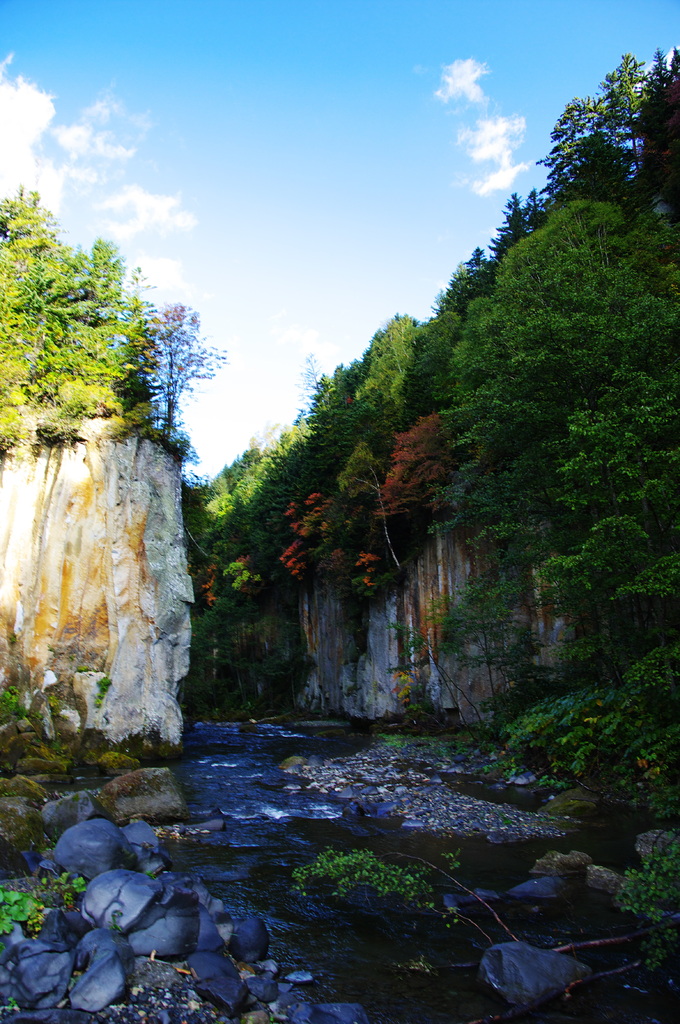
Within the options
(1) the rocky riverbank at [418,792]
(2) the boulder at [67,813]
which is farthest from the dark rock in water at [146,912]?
(1) the rocky riverbank at [418,792]

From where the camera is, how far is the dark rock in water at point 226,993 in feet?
15.0

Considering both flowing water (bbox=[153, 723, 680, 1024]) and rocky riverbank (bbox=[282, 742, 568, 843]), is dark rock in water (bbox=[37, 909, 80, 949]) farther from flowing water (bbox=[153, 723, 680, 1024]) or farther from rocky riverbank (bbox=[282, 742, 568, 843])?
rocky riverbank (bbox=[282, 742, 568, 843])

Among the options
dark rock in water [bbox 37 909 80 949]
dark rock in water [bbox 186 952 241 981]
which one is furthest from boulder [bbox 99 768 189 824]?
dark rock in water [bbox 186 952 241 981]

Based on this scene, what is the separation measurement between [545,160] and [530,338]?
20.0m

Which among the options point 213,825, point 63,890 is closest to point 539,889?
point 63,890

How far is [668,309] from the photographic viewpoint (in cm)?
1105

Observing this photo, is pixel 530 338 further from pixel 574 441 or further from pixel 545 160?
pixel 545 160

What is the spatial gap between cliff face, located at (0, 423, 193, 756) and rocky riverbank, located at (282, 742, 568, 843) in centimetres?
553

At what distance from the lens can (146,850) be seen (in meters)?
8.12

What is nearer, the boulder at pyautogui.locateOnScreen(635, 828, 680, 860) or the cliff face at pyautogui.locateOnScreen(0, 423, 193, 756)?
the boulder at pyautogui.locateOnScreen(635, 828, 680, 860)

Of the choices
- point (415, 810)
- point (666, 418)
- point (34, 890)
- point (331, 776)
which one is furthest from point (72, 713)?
point (666, 418)

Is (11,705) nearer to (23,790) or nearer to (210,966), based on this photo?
(23,790)

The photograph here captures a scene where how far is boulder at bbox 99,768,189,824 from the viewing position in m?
10.9

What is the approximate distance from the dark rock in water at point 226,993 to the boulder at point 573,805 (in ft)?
24.3
